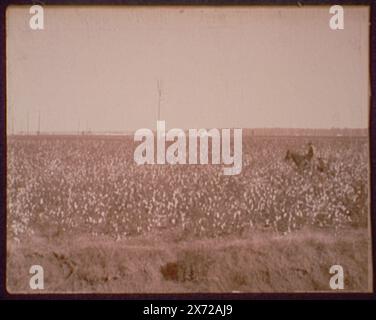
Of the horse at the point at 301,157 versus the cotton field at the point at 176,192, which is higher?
the horse at the point at 301,157

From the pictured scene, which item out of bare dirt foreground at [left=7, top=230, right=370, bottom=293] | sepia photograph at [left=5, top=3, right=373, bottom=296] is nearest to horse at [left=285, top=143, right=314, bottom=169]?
sepia photograph at [left=5, top=3, right=373, bottom=296]

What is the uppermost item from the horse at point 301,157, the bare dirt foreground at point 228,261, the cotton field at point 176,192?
the horse at point 301,157

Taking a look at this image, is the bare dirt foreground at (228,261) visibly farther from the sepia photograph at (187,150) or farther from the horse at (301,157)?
the horse at (301,157)

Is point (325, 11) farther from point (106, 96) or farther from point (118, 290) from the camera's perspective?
point (118, 290)

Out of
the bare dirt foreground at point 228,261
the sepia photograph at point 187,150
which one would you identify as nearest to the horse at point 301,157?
the sepia photograph at point 187,150

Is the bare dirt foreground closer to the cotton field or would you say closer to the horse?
the cotton field

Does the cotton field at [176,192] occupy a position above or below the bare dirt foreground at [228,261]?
above

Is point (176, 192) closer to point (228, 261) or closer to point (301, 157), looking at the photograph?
point (228, 261)

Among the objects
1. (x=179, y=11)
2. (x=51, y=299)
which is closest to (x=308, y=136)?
(x=179, y=11)

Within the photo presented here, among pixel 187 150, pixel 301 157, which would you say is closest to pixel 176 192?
pixel 187 150
